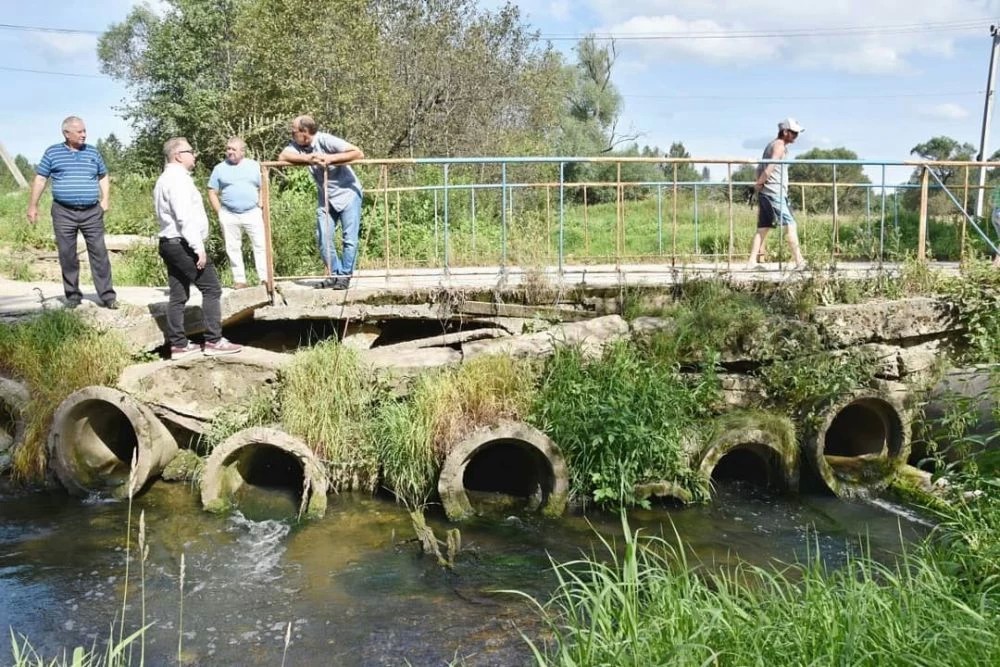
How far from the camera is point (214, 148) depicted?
1969 cm

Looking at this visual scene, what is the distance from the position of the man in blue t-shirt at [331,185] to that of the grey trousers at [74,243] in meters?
1.98

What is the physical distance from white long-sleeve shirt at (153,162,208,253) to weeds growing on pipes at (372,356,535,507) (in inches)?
90.7

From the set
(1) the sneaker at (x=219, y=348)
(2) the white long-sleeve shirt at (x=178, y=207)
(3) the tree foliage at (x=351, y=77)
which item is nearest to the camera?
(2) the white long-sleeve shirt at (x=178, y=207)

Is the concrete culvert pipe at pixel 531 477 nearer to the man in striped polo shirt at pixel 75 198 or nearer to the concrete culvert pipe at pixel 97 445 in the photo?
the concrete culvert pipe at pixel 97 445

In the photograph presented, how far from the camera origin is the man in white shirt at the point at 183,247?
744cm

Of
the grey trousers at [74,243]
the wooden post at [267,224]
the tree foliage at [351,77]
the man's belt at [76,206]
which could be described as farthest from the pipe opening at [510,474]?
the tree foliage at [351,77]

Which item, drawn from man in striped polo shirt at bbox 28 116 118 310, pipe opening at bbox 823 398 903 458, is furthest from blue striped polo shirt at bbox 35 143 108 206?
pipe opening at bbox 823 398 903 458

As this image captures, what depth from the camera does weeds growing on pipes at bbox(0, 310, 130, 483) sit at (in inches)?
298

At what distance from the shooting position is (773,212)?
9.93m

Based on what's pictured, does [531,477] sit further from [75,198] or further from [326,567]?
[75,198]

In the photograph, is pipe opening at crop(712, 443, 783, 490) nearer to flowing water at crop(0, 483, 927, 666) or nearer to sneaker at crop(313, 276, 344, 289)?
flowing water at crop(0, 483, 927, 666)

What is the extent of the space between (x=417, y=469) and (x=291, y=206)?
240 inches

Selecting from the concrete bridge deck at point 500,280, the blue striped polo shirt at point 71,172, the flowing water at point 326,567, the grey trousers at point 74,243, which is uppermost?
the blue striped polo shirt at point 71,172

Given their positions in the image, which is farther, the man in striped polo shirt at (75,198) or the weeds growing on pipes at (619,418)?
the man in striped polo shirt at (75,198)
